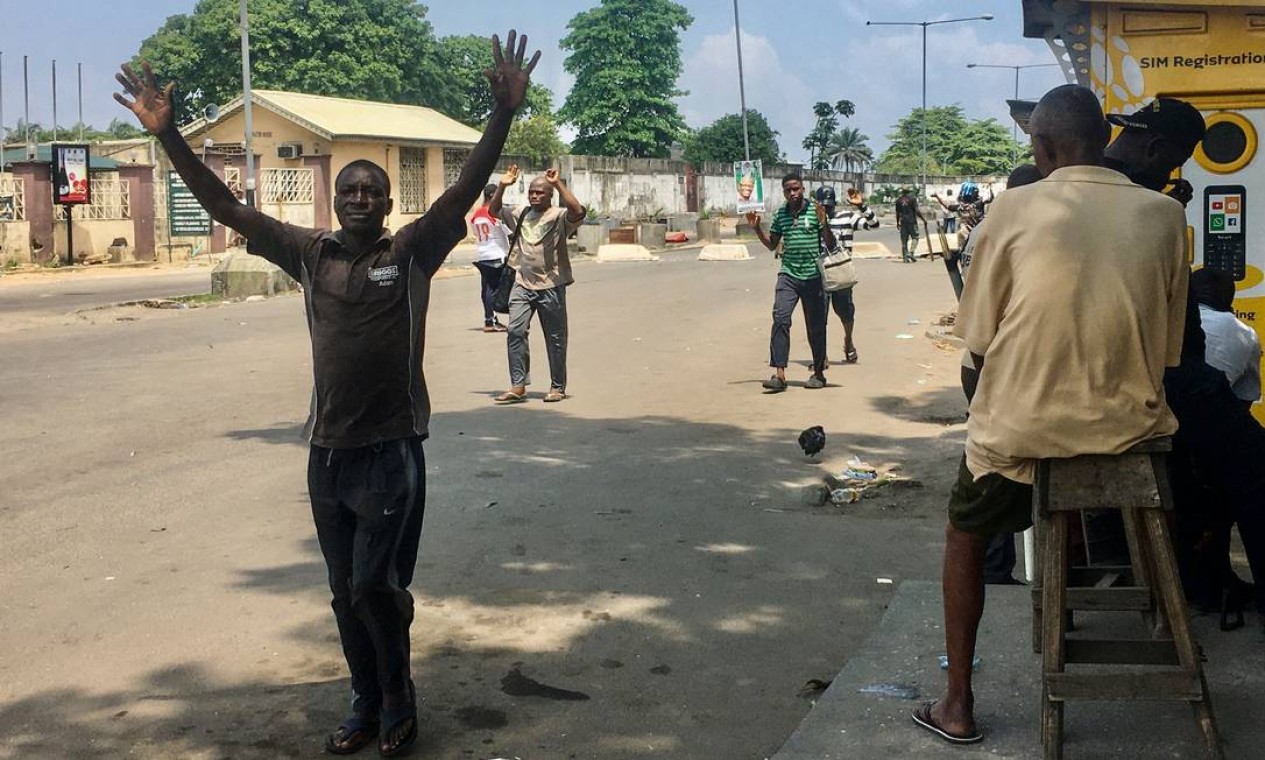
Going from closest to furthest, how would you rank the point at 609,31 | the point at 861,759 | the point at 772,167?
the point at 861,759
the point at 772,167
the point at 609,31

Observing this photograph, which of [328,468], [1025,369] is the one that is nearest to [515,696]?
[328,468]

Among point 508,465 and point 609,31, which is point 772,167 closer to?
→ point 609,31

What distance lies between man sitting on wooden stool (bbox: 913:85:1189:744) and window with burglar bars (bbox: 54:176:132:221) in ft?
99.0

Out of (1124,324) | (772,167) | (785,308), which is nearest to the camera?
(1124,324)

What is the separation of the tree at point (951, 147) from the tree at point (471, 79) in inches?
1329

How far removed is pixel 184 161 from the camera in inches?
164

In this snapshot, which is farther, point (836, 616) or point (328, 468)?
point (836, 616)

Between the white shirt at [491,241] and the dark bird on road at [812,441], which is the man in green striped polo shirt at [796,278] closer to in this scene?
the dark bird on road at [812,441]

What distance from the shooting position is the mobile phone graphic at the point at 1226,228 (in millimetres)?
6520

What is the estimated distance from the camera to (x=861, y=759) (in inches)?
149

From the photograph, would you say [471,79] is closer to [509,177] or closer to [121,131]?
[121,131]

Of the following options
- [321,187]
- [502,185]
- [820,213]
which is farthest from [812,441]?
[321,187]

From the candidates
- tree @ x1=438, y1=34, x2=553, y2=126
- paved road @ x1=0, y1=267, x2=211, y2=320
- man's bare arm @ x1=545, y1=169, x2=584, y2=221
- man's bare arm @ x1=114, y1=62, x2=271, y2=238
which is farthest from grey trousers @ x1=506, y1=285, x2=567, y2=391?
tree @ x1=438, y1=34, x2=553, y2=126

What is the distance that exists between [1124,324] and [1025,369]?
258 mm
